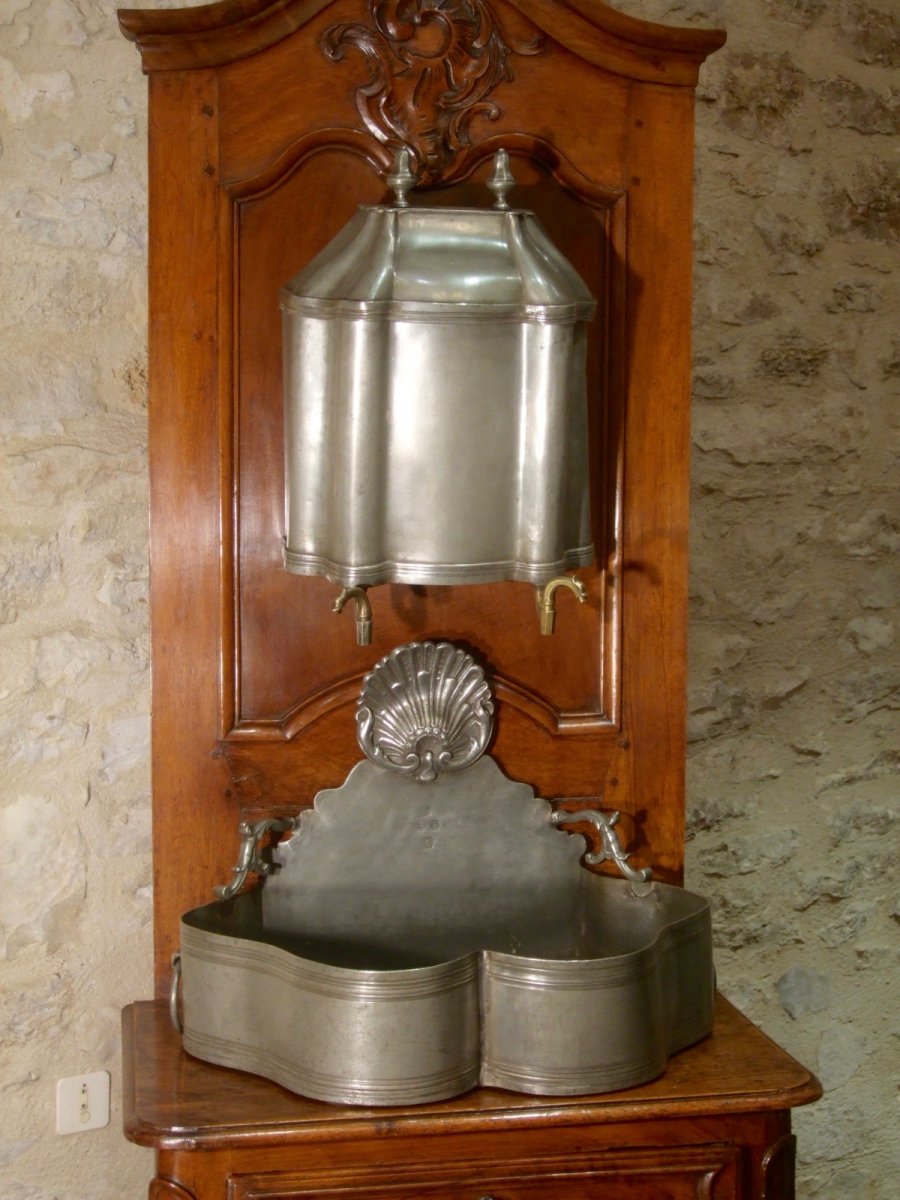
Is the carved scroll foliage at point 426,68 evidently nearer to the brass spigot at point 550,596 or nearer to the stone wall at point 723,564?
the stone wall at point 723,564

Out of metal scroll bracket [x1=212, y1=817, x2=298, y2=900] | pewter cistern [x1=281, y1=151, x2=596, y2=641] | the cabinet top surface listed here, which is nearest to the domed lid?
pewter cistern [x1=281, y1=151, x2=596, y2=641]

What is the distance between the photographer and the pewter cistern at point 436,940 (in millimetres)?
1636

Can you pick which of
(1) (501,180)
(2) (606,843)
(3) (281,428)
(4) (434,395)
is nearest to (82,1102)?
(2) (606,843)

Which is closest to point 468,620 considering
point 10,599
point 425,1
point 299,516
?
point 299,516

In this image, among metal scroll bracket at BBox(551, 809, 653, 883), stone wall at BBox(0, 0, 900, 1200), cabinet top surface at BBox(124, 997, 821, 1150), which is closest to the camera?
cabinet top surface at BBox(124, 997, 821, 1150)

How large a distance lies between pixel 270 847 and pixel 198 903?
0.40 feet

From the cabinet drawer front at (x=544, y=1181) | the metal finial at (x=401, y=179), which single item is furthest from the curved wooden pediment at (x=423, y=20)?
the cabinet drawer front at (x=544, y=1181)

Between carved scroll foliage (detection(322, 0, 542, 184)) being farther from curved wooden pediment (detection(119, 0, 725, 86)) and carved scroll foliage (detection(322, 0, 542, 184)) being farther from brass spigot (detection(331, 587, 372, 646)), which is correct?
brass spigot (detection(331, 587, 372, 646))

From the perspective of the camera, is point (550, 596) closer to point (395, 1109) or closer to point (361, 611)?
point (361, 611)

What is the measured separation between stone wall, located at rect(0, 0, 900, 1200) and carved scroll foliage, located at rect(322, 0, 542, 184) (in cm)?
38

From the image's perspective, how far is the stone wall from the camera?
2.02m

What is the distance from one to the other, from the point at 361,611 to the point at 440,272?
0.40 m

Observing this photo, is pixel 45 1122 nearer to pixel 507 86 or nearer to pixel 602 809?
pixel 602 809

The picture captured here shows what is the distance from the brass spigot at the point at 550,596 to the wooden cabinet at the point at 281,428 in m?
0.13
